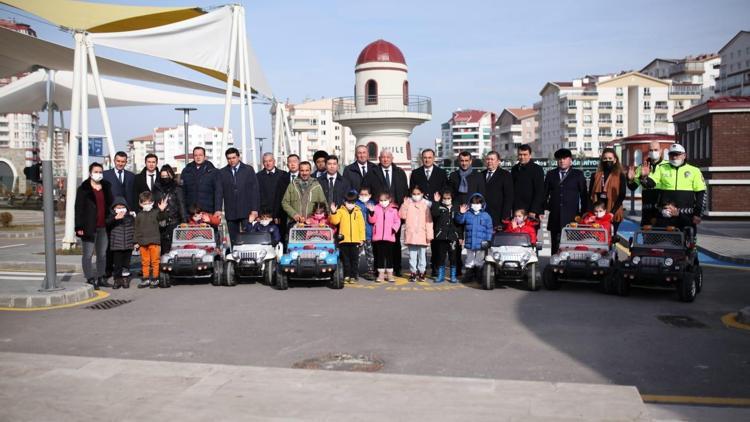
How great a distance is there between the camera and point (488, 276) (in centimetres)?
1182

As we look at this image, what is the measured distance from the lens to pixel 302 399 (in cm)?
577

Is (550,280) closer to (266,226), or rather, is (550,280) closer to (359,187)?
(359,187)

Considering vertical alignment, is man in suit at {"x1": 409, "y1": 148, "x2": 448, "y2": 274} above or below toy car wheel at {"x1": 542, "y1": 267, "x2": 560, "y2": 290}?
above

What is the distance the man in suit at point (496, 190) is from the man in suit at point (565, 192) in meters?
0.75

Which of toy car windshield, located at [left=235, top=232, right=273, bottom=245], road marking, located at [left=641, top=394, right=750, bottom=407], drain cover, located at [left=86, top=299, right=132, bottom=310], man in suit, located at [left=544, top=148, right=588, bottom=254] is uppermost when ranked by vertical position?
man in suit, located at [left=544, top=148, right=588, bottom=254]

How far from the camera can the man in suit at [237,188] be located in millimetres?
13383

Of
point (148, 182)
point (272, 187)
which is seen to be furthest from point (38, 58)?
point (272, 187)

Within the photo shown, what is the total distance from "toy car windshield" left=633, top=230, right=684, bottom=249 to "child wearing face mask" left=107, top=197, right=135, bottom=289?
8.56 meters

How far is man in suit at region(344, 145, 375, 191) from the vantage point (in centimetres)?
1376

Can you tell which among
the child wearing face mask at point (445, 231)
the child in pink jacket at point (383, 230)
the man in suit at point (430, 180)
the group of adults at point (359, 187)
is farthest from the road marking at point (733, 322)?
the child in pink jacket at point (383, 230)

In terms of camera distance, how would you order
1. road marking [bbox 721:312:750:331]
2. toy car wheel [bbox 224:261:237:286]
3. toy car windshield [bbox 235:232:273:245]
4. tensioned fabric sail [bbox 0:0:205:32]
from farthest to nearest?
tensioned fabric sail [bbox 0:0:205:32], toy car windshield [bbox 235:232:273:245], toy car wheel [bbox 224:261:237:286], road marking [bbox 721:312:750:331]

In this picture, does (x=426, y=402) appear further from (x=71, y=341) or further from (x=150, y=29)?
(x=150, y=29)

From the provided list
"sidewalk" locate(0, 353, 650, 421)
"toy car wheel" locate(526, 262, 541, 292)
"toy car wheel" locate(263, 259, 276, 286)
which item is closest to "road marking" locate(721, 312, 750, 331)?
"toy car wheel" locate(526, 262, 541, 292)

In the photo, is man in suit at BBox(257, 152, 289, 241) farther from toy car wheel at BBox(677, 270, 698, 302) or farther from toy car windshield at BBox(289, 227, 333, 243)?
toy car wheel at BBox(677, 270, 698, 302)
